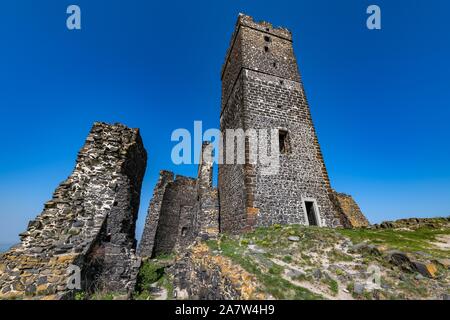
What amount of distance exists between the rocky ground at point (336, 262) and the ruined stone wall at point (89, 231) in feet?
6.02

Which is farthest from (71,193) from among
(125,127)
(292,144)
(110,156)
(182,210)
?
(182,210)

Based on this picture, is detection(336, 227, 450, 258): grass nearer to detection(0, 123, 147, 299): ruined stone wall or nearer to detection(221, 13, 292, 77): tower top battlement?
detection(0, 123, 147, 299): ruined stone wall

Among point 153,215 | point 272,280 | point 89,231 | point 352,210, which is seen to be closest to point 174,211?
point 153,215

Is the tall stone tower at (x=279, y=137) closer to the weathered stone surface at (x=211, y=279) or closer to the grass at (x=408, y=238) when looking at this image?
the weathered stone surface at (x=211, y=279)

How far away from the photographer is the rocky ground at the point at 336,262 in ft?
13.6

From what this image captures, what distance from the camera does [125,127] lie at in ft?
27.0

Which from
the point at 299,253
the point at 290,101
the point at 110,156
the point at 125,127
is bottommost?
the point at 299,253

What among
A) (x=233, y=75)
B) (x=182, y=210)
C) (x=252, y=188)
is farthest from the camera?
(x=182, y=210)

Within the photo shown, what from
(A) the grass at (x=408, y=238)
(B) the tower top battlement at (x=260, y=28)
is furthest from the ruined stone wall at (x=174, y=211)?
(A) the grass at (x=408, y=238)

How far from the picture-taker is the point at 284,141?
11.4 meters

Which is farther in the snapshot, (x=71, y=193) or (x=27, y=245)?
(x=71, y=193)
